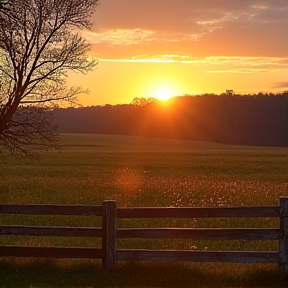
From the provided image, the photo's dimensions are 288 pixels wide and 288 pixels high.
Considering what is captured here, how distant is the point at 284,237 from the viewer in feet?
33.6

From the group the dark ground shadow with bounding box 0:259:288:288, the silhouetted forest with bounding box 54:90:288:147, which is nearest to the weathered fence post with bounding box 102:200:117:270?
the dark ground shadow with bounding box 0:259:288:288

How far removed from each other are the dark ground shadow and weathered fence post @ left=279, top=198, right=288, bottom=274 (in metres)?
0.19

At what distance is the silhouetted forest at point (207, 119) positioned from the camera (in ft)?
472

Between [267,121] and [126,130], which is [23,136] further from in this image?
[126,130]

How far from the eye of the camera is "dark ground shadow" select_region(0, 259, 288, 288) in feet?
31.9

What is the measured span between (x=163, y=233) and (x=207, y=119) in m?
144

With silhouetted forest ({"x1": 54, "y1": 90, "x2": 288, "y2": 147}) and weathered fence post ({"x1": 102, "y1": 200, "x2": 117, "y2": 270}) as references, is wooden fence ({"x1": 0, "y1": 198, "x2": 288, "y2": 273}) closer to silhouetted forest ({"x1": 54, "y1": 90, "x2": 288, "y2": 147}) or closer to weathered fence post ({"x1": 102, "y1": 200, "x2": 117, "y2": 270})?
weathered fence post ({"x1": 102, "y1": 200, "x2": 117, "y2": 270})

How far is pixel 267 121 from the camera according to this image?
14625 cm

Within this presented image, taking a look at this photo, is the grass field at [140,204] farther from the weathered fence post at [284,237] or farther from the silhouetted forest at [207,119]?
the silhouetted forest at [207,119]

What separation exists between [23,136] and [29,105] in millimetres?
971

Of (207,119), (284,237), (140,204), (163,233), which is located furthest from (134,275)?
(207,119)

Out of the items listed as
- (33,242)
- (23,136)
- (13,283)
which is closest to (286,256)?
(13,283)

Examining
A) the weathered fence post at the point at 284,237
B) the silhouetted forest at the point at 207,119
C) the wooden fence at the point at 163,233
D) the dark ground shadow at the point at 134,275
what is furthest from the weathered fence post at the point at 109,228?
the silhouetted forest at the point at 207,119

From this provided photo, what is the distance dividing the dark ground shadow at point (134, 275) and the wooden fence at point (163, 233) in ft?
0.69
